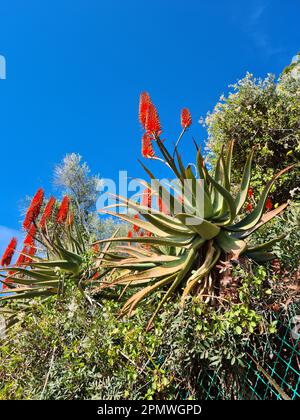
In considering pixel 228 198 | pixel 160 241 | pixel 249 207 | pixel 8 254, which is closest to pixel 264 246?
pixel 228 198

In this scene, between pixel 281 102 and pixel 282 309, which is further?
pixel 281 102

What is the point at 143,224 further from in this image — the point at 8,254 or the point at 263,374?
the point at 8,254

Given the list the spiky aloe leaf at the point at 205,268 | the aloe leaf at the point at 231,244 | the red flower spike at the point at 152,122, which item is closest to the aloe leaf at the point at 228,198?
the aloe leaf at the point at 231,244

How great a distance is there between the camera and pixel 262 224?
3.35m

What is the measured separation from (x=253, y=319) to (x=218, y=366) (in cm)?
40

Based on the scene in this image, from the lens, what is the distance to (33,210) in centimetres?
609

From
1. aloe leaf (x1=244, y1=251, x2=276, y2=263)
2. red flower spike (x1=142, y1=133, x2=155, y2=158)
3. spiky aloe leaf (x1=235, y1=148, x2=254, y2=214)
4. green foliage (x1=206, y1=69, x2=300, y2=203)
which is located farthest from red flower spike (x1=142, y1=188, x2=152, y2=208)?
green foliage (x1=206, y1=69, x2=300, y2=203)

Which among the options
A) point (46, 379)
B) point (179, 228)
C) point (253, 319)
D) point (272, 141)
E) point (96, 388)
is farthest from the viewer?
point (272, 141)

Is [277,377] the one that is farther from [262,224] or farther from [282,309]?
[262,224]

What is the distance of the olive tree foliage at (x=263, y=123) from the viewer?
859 centimetres

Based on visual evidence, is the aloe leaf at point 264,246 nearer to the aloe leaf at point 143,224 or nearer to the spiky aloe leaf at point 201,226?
the spiky aloe leaf at point 201,226

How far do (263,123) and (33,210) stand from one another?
545 cm

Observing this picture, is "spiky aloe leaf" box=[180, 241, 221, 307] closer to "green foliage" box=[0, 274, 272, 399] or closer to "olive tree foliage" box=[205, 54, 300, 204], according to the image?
"green foliage" box=[0, 274, 272, 399]
